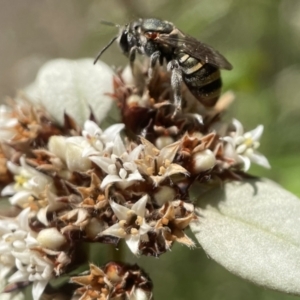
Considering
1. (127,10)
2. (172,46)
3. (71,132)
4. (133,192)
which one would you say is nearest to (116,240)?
(133,192)

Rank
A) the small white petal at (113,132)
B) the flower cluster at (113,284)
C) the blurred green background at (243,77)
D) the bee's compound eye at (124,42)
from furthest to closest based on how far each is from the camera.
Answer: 1. the blurred green background at (243,77)
2. the bee's compound eye at (124,42)
3. the small white petal at (113,132)
4. the flower cluster at (113,284)

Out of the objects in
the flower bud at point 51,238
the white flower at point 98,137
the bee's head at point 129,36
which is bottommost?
the flower bud at point 51,238

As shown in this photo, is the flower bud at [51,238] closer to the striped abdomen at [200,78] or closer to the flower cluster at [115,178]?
the flower cluster at [115,178]

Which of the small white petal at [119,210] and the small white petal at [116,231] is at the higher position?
the small white petal at [119,210]

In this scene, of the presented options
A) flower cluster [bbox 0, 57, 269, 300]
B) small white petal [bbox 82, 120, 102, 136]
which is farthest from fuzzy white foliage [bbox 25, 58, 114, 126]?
small white petal [bbox 82, 120, 102, 136]

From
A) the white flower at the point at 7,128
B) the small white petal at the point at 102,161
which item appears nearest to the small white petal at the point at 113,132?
the small white petal at the point at 102,161

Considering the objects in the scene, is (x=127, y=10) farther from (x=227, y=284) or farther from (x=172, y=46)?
(x=227, y=284)

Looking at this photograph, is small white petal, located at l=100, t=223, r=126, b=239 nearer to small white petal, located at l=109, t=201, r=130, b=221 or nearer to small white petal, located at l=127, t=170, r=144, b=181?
small white petal, located at l=109, t=201, r=130, b=221
